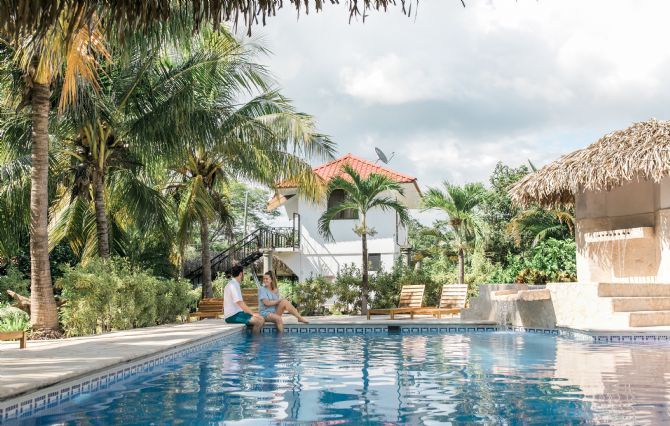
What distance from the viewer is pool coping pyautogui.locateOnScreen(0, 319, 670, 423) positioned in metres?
5.39

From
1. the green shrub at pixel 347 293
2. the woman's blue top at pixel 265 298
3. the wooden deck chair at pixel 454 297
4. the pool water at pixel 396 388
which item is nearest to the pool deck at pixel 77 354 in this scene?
the pool water at pixel 396 388

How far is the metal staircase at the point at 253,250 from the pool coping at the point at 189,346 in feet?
46.0

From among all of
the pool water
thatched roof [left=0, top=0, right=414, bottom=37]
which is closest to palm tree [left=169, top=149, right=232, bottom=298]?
the pool water

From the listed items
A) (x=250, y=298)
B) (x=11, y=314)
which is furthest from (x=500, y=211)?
(x=11, y=314)

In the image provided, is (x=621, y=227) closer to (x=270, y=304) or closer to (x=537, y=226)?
(x=270, y=304)

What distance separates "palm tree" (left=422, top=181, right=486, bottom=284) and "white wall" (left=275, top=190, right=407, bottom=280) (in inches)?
348

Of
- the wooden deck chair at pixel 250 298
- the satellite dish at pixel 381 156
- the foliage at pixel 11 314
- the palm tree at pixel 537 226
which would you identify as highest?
the satellite dish at pixel 381 156

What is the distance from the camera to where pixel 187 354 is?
9.59m

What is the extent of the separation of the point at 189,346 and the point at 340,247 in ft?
62.5

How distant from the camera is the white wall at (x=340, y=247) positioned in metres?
28.6

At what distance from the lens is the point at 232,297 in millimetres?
12250

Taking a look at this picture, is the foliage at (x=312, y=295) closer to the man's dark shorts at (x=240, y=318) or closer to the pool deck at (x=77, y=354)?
the man's dark shorts at (x=240, y=318)

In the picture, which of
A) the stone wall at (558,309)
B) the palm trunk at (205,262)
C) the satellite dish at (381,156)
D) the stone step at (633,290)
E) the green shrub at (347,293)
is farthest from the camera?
the satellite dish at (381,156)

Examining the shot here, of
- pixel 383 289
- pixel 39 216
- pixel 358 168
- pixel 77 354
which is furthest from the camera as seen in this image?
pixel 358 168
